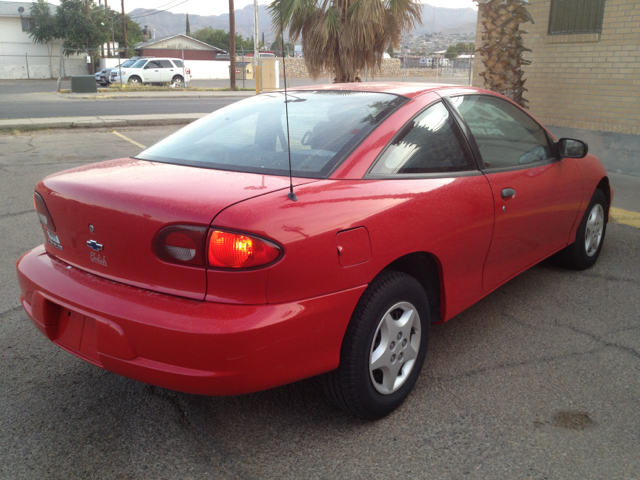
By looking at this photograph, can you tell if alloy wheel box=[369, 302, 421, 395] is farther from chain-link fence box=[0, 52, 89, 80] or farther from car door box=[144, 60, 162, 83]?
chain-link fence box=[0, 52, 89, 80]

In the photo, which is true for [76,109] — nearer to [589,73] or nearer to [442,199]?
[589,73]

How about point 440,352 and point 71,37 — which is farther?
point 71,37

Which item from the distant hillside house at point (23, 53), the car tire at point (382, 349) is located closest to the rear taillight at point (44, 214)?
the car tire at point (382, 349)

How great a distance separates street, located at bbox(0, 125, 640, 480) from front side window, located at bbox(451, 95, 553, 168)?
1.06 meters

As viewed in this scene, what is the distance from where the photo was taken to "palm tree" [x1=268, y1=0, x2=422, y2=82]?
10906 millimetres

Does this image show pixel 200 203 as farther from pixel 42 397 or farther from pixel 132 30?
pixel 132 30

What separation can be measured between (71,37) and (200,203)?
5085cm

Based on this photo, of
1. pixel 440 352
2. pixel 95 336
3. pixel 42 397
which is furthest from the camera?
pixel 440 352

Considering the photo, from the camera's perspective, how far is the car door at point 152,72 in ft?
112

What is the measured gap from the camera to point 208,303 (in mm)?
2178

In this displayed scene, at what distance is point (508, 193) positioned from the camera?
333cm

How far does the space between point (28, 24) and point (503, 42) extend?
50.5 m

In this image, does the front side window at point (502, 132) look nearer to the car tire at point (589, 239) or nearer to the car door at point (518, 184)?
the car door at point (518, 184)

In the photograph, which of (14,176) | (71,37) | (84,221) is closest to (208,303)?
(84,221)
